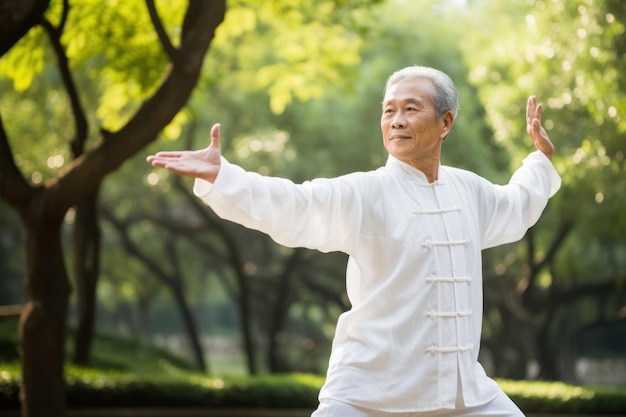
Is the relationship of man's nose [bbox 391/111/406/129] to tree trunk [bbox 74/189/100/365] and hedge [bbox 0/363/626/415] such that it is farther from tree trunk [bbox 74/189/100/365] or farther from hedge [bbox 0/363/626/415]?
tree trunk [bbox 74/189/100/365]

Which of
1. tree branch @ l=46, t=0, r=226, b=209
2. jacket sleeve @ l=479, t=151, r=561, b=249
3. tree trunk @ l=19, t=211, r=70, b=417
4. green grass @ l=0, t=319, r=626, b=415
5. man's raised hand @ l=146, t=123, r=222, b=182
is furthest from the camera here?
green grass @ l=0, t=319, r=626, b=415

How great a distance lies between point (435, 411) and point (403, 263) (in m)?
0.63

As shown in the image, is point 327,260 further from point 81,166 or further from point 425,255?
point 425,255

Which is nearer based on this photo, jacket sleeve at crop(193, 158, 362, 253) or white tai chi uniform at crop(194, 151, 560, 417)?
jacket sleeve at crop(193, 158, 362, 253)

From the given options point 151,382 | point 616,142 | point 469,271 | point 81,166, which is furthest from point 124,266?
point 469,271

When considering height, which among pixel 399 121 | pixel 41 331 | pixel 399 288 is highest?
pixel 399 121

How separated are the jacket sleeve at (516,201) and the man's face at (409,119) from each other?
0.51 metres

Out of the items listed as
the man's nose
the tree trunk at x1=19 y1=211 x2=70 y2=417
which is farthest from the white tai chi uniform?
the tree trunk at x1=19 y1=211 x2=70 y2=417

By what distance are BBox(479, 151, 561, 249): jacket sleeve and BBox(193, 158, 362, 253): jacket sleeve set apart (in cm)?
84

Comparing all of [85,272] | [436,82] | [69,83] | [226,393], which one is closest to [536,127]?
[436,82]

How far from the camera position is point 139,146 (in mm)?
7410

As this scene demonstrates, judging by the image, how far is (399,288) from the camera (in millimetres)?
4203

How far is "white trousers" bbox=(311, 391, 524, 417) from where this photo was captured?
4.07m

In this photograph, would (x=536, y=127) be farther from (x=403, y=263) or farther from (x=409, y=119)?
(x=403, y=263)
